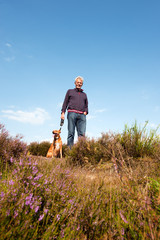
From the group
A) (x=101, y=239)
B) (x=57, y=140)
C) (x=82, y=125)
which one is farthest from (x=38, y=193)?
(x=57, y=140)

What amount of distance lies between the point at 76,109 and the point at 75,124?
2.11 feet

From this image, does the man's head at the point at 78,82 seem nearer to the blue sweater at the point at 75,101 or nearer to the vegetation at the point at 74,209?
the blue sweater at the point at 75,101

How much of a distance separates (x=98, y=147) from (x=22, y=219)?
4.35 meters

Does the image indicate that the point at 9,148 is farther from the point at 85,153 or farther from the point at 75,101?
the point at 75,101

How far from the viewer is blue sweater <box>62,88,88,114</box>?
7.16 m

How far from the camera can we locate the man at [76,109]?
7.00m

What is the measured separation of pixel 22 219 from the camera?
4.74 feet

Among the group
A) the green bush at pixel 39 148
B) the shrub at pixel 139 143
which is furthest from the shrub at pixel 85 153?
the green bush at pixel 39 148

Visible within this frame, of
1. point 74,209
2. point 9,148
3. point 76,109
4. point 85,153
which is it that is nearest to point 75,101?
point 76,109

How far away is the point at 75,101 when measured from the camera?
7227 mm

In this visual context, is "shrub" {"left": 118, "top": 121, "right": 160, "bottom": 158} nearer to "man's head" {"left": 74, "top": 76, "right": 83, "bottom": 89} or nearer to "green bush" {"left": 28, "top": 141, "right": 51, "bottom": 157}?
"man's head" {"left": 74, "top": 76, "right": 83, "bottom": 89}

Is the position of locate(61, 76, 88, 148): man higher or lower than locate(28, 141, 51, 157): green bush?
higher

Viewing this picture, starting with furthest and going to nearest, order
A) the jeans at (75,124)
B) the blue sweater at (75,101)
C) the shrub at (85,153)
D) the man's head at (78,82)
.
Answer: the man's head at (78,82) → the blue sweater at (75,101) → the jeans at (75,124) → the shrub at (85,153)

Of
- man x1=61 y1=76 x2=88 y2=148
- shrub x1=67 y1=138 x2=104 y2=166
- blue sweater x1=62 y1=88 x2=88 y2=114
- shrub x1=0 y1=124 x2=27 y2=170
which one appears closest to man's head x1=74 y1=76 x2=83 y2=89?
man x1=61 y1=76 x2=88 y2=148
